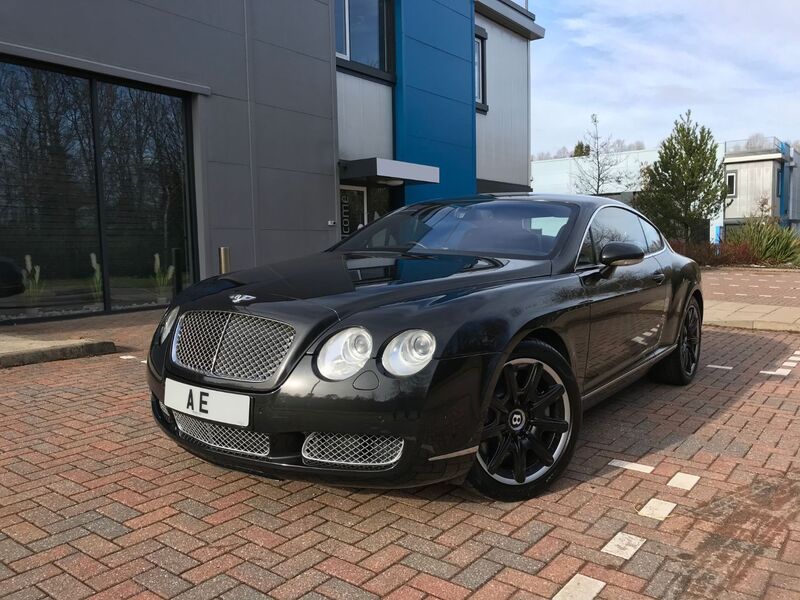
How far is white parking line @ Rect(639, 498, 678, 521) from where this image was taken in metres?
2.90

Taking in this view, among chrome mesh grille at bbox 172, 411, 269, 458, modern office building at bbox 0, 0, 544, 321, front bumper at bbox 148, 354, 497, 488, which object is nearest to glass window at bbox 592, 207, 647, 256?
front bumper at bbox 148, 354, 497, 488

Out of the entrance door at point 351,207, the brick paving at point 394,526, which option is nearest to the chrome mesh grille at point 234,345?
the brick paving at point 394,526

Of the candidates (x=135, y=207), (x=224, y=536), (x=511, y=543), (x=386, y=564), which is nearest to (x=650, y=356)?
(x=511, y=543)

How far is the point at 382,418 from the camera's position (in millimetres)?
2496

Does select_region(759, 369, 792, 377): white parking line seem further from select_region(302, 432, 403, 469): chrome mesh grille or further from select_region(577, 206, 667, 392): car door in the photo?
select_region(302, 432, 403, 469): chrome mesh grille

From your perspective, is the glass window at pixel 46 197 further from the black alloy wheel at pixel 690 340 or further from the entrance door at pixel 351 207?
the black alloy wheel at pixel 690 340

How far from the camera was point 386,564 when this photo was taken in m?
2.46

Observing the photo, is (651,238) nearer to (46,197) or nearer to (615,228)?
(615,228)

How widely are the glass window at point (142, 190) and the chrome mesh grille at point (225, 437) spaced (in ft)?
23.4

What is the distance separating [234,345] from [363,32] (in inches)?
489

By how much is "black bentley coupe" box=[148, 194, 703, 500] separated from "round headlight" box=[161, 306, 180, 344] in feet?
0.04

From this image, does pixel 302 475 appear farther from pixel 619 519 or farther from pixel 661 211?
pixel 661 211

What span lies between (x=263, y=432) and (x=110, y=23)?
827cm

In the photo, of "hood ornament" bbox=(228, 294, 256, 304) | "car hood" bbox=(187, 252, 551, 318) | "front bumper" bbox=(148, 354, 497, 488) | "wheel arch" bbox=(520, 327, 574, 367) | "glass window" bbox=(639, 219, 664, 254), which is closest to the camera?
"front bumper" bbox=(148, 354, 497, 488)
